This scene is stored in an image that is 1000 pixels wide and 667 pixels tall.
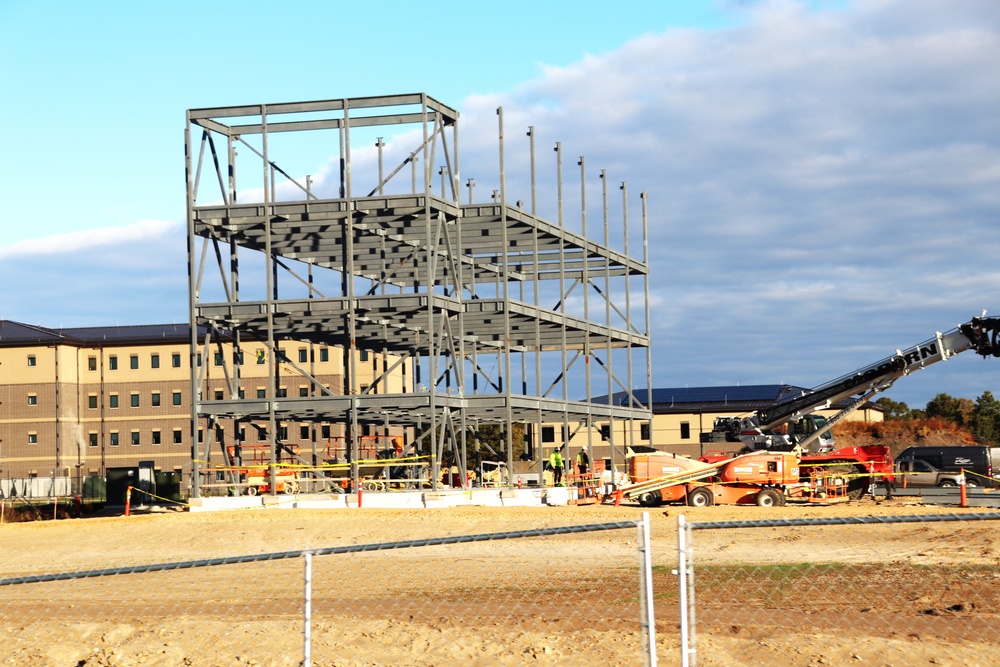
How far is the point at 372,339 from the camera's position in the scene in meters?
52.4

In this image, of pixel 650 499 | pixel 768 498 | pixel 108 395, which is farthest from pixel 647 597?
pixel 108 395

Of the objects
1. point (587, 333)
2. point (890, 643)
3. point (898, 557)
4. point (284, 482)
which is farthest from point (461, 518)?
point (890, 643)

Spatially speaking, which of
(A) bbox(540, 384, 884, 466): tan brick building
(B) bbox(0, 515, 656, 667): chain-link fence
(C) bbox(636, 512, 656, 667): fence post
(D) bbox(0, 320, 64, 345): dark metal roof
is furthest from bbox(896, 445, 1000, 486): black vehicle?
(D) bbox(0, 320, 64, 345): dark metal roof

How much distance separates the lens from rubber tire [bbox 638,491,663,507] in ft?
126

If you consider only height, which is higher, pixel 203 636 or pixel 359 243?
pixel 359 243

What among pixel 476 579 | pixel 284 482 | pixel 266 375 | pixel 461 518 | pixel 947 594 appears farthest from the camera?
A: pixel 266 375

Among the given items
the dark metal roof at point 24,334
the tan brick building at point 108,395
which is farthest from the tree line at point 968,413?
the dark metal roof at point 24,334

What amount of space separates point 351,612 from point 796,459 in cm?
2418

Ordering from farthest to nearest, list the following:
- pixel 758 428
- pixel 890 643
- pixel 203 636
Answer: pixel 758 428 < pixel 203 636 < pixel 890 643

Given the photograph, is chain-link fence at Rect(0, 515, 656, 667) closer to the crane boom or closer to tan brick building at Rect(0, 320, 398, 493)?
the crane boom

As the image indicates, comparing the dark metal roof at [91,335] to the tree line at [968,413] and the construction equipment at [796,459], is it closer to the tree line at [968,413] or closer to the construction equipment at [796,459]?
the construction equipment at [796,459]

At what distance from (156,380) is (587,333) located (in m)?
48.4

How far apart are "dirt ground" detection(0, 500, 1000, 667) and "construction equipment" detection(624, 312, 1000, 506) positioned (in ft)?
29.6

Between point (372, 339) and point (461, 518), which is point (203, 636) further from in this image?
point (372, 339)
